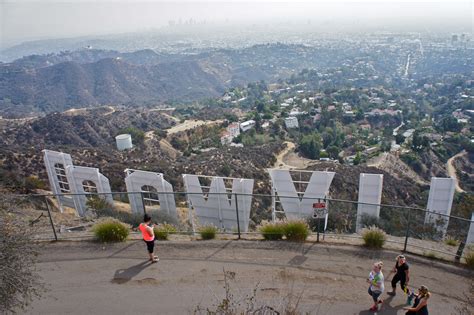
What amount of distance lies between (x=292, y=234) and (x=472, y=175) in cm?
4917

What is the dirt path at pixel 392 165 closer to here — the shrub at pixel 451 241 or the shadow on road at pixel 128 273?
the shrub at pixel 451 241

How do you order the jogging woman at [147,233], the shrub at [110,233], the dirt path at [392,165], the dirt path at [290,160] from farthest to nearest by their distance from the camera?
the dirt path at [290,160] < the dirt path at [392,165] < the shrub at [110,233] < the jogging woman at [147,233]

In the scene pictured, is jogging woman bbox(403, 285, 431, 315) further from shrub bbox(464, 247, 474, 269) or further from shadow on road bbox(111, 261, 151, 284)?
shadow on road bbox(111, 261, 151, 284)

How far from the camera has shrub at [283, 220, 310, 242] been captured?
31.8ft

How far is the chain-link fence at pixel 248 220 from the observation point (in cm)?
928

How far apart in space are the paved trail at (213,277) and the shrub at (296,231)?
252 millimetres

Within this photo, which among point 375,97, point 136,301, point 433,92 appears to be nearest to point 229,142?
point 136,301

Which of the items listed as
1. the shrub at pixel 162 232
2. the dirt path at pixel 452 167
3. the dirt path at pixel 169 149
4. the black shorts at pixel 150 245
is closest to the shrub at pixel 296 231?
the shrub at pixel 162 232

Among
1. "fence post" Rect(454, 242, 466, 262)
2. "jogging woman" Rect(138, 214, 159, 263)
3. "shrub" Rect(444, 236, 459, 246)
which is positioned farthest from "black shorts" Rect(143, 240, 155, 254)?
"shrub" Rect(444, 236, 459, 246)

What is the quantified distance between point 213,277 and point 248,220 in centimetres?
377

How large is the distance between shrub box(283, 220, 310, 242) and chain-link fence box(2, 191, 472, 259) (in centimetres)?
33

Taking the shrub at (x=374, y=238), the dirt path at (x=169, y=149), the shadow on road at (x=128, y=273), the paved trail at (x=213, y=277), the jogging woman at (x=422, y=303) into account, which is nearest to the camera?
the jogging woman at (x=422, y=303)

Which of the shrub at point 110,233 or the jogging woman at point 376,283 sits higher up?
the jogging woman at point 376,283

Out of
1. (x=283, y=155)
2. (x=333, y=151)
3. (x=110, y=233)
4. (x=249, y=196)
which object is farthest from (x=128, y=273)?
(x=333, y=151)
